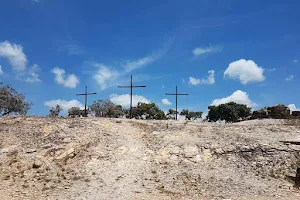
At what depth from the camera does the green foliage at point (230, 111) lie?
5769cm

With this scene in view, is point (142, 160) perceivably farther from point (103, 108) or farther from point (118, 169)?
point (103, 108)

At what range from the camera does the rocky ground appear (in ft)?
50.4

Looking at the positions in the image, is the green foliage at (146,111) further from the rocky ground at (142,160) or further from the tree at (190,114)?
the rocky ground at (142,160)

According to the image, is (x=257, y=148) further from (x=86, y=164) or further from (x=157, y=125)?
(x=86, y=164)

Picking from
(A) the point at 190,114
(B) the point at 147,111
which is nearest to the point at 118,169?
(B) the point at 147,111

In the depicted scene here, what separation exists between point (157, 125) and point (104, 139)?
14.6 feet

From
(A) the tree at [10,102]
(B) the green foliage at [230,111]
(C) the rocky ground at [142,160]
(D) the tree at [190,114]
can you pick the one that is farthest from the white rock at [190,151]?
(D) the tree at [190,114]

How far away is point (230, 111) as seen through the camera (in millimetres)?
57688

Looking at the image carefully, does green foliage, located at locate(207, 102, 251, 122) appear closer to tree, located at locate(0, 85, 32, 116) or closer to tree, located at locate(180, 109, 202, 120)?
tree, located at locate(180, 109, 202, 120)

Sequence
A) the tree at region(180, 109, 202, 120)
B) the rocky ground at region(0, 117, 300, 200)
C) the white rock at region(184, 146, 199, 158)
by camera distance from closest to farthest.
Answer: the rocky ground at region(0, 117, 300, 200) → the white rock at region(184, 146, 199, 158) → the tree at region(180, 109, 202, 120)

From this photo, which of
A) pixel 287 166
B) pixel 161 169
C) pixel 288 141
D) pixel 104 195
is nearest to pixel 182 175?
A: pixel 161 169

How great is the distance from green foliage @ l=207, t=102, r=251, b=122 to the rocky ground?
115ft

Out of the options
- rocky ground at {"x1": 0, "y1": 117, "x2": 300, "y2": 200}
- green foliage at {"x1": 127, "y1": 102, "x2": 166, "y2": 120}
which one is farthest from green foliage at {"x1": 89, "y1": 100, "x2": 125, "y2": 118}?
rocky ground at {"x1": 0, "y1": 117, "x2": 300, "y2": 200}

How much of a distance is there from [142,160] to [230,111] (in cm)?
4188
